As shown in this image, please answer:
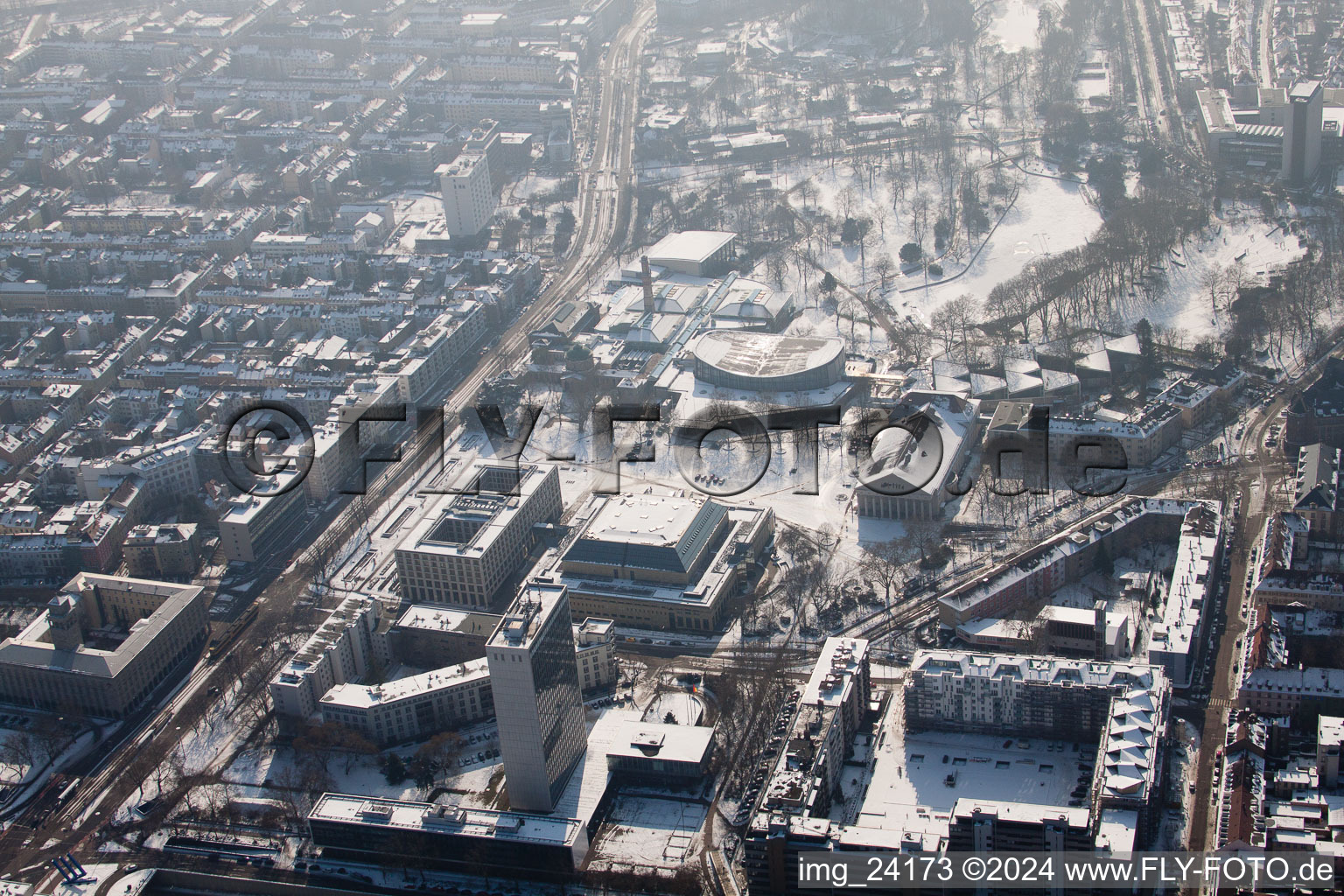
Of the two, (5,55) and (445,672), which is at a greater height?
(5,55)

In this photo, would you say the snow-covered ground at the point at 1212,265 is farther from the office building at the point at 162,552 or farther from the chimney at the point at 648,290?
the office building at the point at 162,552

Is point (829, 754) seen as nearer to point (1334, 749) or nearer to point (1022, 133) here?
point (1334, 749)

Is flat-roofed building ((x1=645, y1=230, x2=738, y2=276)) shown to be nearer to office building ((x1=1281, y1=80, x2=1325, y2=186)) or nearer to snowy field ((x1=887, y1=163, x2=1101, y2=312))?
snowy field ((x1=887, y1=163, x2=1101, y2=312))

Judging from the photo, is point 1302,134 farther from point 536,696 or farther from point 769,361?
point 536,696

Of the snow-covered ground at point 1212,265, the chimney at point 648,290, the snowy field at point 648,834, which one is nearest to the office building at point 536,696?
the snowy field at point 648,834

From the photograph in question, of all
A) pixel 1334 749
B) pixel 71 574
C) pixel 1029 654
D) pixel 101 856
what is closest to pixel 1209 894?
pixel 1334 749

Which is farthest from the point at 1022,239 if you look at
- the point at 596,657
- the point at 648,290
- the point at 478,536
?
the point at 596,657
